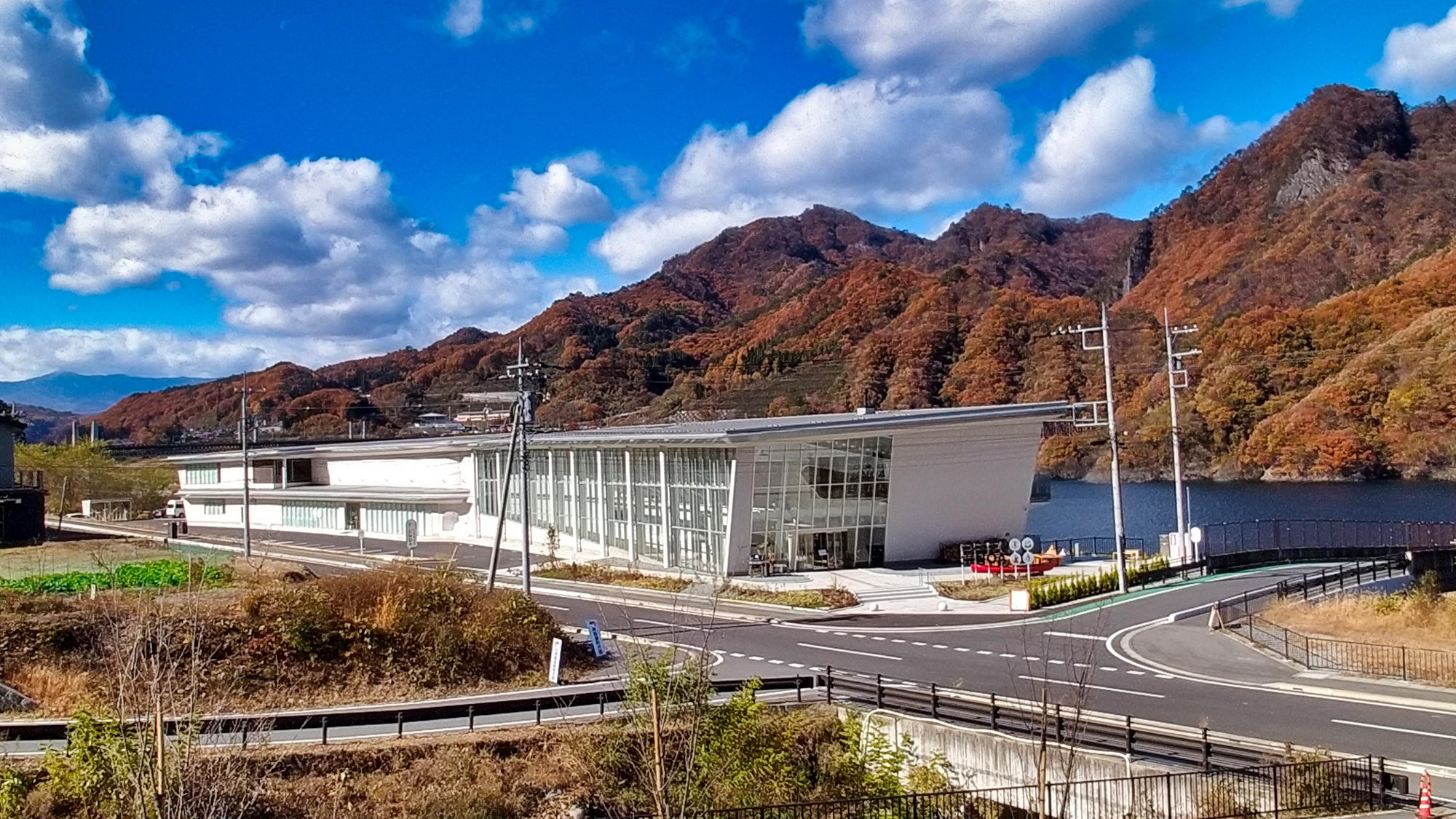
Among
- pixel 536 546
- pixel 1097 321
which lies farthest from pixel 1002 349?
pixel 536 546

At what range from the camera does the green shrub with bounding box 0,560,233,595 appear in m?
25.2

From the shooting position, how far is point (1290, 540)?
56.0 m

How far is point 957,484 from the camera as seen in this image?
147ft

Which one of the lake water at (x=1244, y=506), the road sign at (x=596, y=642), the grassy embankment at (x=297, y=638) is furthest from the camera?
the lake water at (x=1244, y=506)

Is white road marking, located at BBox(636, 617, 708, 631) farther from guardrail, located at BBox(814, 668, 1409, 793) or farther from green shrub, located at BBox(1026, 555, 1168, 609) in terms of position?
green shrub, located at BBox(1026, 555, 1168, 609)

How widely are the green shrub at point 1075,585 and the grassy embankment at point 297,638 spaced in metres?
16.9

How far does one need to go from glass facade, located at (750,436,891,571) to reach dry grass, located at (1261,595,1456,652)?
1634 centimetres

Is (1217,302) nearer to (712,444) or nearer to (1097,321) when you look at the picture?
(1097,321)

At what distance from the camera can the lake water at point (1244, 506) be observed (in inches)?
2938

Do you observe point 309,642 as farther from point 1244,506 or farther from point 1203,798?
point 1244,506

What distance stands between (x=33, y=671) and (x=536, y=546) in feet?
116

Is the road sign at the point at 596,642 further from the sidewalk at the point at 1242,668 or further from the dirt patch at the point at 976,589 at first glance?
the dirt patch at the point at 976,589

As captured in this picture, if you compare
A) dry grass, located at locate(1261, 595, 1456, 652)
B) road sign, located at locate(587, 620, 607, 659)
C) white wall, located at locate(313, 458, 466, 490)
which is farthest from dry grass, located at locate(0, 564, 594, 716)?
white wall, located at locate(313, 458, 466, 490)

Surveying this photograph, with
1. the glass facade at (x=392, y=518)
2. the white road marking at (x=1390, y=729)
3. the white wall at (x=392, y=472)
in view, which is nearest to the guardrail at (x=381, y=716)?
the white road marking at (x=1390, y=729)
